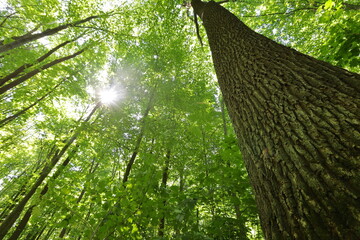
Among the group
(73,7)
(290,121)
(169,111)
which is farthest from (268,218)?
(73,7)

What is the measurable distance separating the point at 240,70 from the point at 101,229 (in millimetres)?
2776

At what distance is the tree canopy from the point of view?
2.55 m

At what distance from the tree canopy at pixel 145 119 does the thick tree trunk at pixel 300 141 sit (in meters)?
1.53

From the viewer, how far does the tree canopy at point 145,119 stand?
255 centimetres

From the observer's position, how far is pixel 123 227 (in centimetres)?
235

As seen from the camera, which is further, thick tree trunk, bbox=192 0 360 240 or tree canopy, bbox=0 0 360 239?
tree canopy, bbox=0 0 360 239

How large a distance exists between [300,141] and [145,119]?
3727mm

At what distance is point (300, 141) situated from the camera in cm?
105

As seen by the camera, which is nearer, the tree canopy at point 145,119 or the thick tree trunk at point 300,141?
the thick tree trunk at point 300,141

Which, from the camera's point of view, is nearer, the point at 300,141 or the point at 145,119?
the point at 300,141

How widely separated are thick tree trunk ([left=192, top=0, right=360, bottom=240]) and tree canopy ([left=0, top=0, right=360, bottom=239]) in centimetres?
153

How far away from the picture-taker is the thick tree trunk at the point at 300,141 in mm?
781

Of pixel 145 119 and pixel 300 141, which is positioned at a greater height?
pixel 145 119

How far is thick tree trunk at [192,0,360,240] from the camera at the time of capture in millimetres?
781
